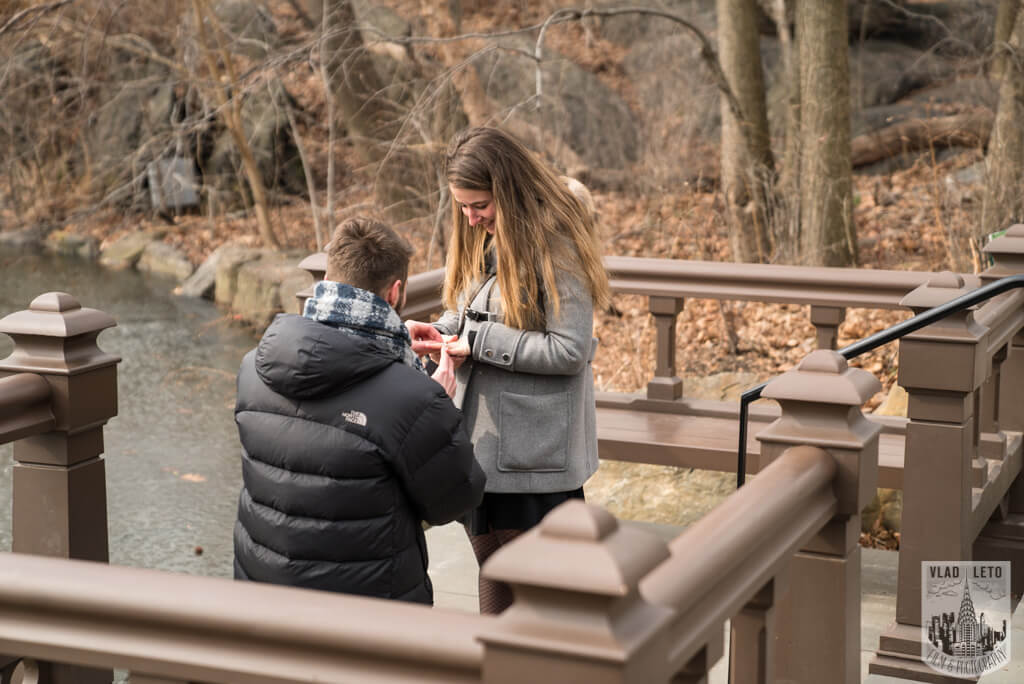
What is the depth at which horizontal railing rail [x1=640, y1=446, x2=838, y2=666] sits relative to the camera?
1821mm

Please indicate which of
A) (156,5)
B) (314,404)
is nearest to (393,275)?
(314,404)

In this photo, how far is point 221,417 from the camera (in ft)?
33.8

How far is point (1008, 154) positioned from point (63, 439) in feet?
26.3

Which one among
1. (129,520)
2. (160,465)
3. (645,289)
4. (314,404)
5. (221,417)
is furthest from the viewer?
(221,417)

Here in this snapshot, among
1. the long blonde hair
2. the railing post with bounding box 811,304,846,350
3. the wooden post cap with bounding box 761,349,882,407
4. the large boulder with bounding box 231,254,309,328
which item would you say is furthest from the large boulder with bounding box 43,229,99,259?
the wooden post cap with bounding box 761,349,882,407

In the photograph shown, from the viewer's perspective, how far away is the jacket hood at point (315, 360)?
8.77 ft

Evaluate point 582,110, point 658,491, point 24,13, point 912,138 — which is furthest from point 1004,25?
point 24,13

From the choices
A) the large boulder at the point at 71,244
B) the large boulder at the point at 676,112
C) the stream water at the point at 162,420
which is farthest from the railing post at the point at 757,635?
the large boulder at the point at 71,244

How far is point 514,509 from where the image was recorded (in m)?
3.54

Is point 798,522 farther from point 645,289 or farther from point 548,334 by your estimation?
point 645,289

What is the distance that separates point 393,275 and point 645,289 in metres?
3.12

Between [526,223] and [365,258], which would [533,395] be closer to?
[526,223]

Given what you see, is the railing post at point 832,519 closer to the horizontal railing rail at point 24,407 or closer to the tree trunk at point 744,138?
the horizontal railing rail at point 24,407

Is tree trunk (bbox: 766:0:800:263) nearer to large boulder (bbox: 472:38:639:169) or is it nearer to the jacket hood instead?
→ large boulder (bbox: 472:38:639:169)
